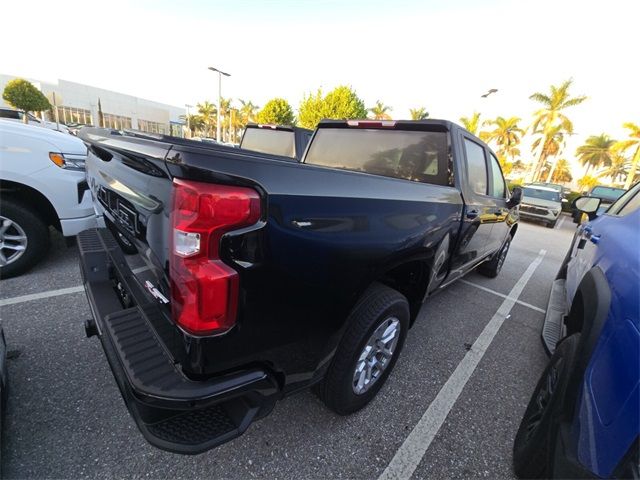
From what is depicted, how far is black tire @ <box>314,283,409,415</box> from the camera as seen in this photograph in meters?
1.74

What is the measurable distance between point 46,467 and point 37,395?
0.57 metres

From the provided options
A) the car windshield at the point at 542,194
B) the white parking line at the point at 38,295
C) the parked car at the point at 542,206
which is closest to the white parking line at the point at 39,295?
the white parking line at the point at 38,295

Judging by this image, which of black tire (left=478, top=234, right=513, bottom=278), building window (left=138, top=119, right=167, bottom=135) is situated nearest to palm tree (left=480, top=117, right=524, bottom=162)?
black tire (left=478, top=234, right=513, bottom=278)

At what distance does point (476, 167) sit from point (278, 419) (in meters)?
2.85

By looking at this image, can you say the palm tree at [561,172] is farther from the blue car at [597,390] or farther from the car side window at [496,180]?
the blue car at [597,390]

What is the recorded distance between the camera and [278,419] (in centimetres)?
196

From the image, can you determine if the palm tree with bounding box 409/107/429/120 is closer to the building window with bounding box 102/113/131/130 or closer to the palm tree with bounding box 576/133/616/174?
the palm tree with bounding box 576/133/616/174

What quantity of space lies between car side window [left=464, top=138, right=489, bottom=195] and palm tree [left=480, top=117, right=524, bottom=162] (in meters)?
37.7

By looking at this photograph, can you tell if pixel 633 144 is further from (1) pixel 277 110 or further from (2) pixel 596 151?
(1) pixel 277 110

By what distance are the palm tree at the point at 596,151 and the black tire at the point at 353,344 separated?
47.3 metres

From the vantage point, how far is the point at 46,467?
5.02 feet

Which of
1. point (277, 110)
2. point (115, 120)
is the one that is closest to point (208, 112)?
point (115, 120)

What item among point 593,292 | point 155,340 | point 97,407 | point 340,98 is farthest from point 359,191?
point 340,98

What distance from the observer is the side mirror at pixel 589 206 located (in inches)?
134
